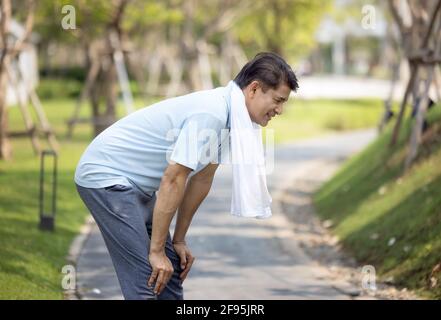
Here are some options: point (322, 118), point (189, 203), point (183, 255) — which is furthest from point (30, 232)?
point (322, 118)

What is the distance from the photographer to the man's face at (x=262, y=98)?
14.4 feet

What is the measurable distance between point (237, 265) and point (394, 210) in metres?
1.75

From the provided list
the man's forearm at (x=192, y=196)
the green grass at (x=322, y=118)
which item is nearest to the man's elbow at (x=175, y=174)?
the man's forearm at (x=192, y=196)

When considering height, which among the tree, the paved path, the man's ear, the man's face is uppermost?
the tree

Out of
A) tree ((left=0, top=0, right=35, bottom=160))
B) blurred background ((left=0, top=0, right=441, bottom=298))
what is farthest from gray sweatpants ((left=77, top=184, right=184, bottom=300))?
tree ((left=0, top=0, right=35, bottom=160))

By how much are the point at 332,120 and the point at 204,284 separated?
78.1ft

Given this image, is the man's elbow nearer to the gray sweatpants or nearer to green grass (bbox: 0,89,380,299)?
the gray sweatpants

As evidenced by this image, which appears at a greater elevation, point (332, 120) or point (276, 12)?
point (276, 12)

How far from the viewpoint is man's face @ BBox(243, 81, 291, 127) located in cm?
438

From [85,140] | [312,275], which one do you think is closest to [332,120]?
[85,140]

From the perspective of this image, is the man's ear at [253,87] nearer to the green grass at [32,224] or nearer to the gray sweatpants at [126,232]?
the gray sweatpants at [126,232]

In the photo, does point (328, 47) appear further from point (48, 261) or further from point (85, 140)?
point (48, 261)

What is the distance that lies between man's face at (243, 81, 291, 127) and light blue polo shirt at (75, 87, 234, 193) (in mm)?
108
